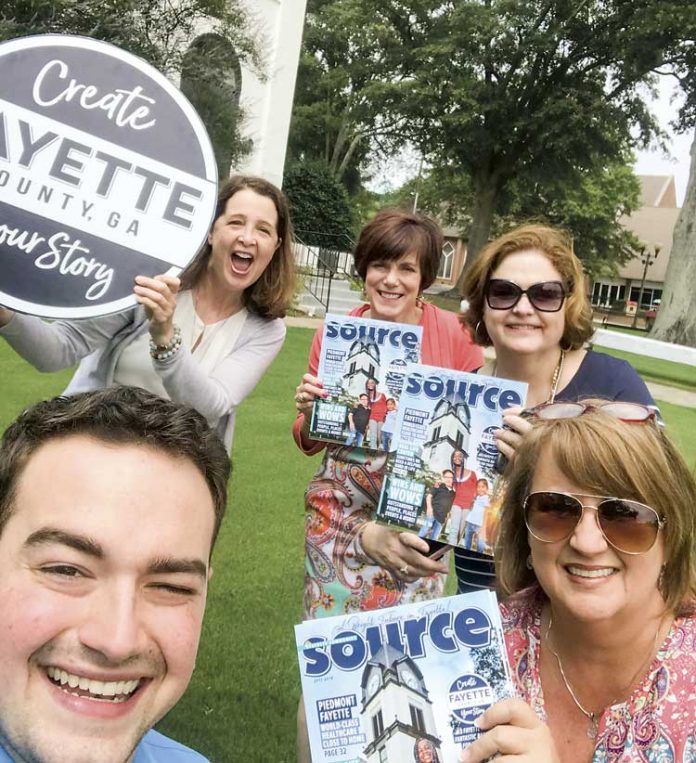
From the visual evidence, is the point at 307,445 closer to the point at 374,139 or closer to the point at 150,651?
the point at 150,651

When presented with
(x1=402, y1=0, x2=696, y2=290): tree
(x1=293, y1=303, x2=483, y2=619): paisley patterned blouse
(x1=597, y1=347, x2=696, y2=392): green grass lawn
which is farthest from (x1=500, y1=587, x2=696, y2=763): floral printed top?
(x1=402, y1=0, x2=696, y2=290): tree

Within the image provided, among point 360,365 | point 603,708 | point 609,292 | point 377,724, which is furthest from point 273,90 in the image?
point 609,292

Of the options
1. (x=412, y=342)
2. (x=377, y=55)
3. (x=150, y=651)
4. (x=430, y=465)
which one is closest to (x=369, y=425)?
(x=412, y=342)

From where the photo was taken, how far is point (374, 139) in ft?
128

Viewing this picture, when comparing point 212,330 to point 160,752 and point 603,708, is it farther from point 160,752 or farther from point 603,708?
point 603,708

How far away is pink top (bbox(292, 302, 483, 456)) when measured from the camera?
111 inches

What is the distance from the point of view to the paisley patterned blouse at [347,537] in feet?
8.77

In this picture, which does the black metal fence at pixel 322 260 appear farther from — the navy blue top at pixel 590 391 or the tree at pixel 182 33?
the navy blue top at pixel 590 391

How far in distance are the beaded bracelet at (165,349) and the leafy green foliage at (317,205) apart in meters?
24.4

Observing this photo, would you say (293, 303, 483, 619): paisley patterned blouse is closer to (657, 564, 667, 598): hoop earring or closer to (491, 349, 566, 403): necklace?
(491, 349, 566, 403): necklace

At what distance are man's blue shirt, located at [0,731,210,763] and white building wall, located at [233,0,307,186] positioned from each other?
21585mm

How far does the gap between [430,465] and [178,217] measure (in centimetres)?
98

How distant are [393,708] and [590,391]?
1.25 m

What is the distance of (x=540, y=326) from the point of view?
2.34 metres
